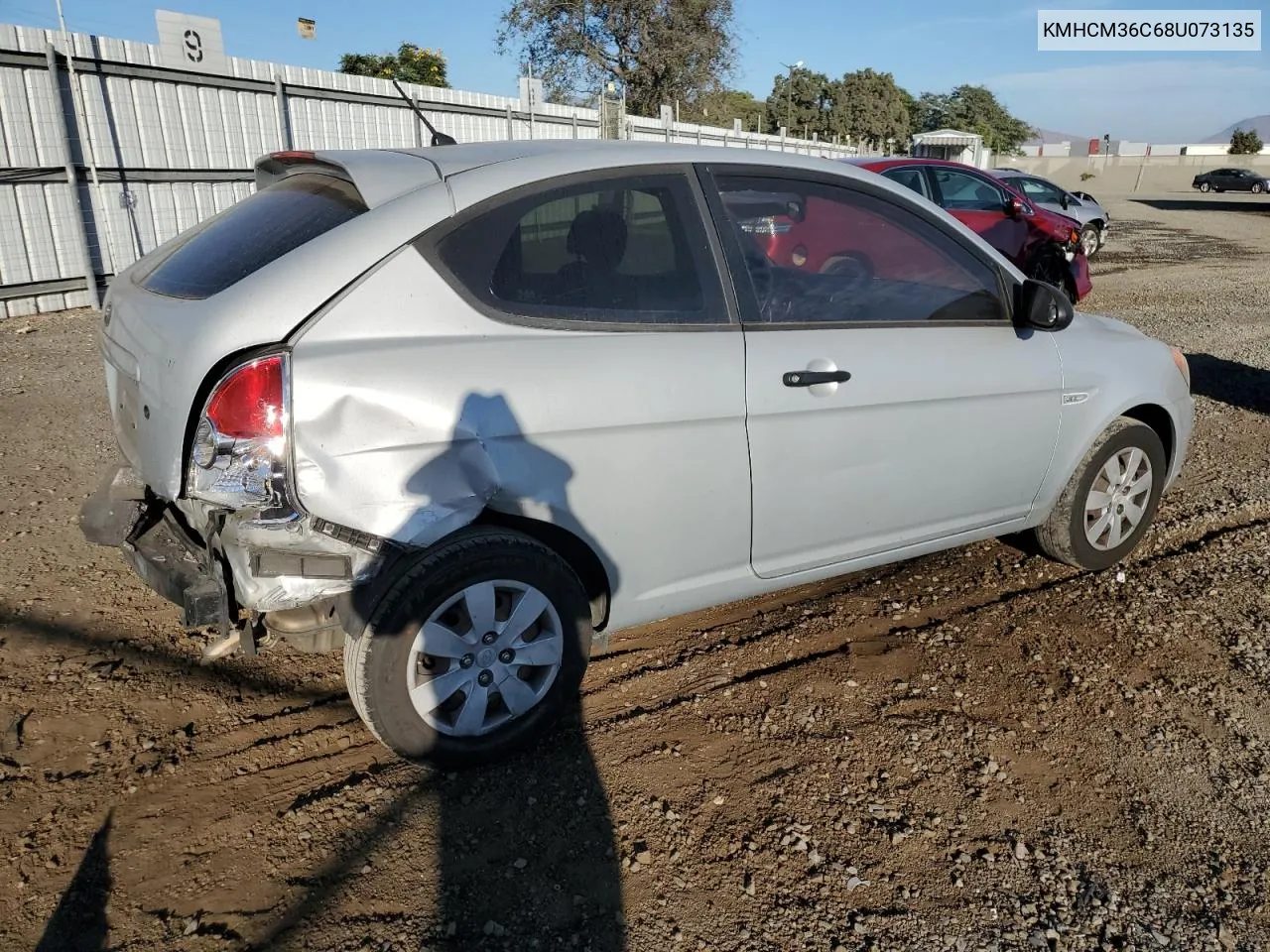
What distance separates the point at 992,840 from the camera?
2.45m

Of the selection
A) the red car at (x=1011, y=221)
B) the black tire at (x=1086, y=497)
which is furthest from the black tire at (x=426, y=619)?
the red car at (x=1011, y=221)

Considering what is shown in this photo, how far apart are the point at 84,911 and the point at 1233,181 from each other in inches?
2383

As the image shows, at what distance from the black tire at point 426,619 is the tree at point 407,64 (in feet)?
109

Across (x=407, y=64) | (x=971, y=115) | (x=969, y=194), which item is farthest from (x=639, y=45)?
(x=971, y=115)

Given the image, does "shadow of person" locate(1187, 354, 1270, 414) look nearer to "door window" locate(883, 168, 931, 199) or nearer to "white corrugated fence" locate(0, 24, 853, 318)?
"door window" locate(883, 168, 931, 199)

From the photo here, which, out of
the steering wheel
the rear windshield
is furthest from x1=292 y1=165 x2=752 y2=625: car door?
the steering wheel

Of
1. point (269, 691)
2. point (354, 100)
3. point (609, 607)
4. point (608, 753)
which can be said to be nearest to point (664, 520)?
point (609, 607)

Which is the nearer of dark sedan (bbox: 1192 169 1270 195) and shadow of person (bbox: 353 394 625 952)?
shadow of person (bbox: 353 394 625 952)

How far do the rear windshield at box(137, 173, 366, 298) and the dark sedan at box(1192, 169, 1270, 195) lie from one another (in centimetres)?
5803

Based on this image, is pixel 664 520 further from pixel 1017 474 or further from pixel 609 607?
pixel 1017 474

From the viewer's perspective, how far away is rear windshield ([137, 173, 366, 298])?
2.52 m

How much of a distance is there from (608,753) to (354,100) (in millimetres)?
11495

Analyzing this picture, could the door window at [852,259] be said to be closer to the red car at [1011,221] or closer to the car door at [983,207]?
the red car at [1011,221]

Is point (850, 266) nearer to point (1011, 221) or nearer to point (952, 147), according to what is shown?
point (1011, 221)
